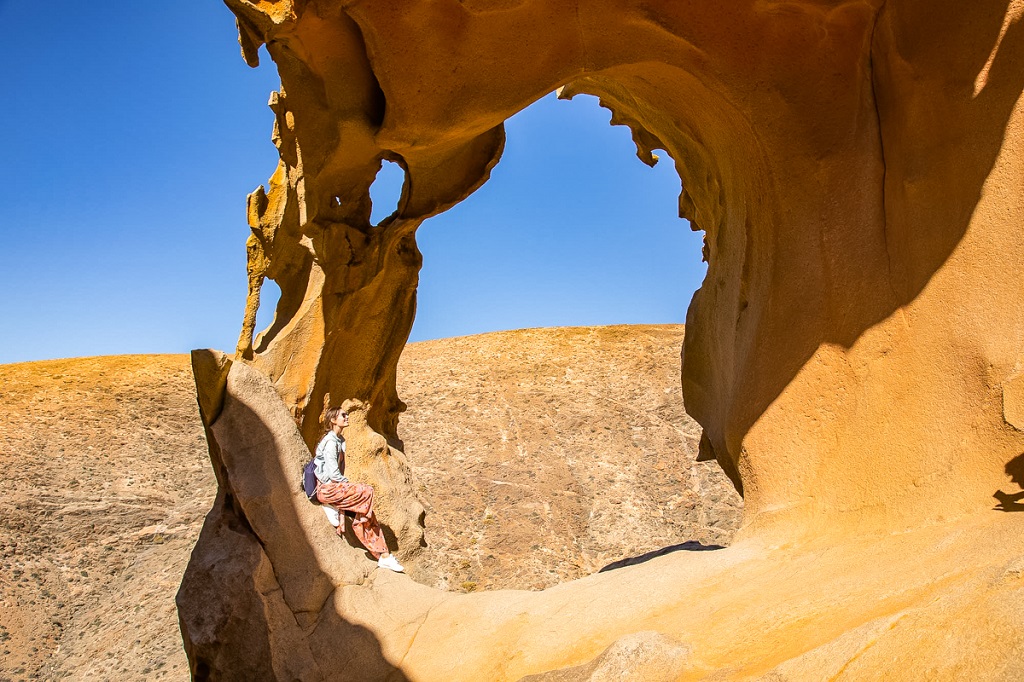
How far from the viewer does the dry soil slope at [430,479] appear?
9.44 m

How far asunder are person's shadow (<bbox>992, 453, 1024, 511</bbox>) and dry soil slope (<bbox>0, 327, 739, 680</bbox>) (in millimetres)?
5341

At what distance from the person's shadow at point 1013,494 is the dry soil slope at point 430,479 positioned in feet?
17.5

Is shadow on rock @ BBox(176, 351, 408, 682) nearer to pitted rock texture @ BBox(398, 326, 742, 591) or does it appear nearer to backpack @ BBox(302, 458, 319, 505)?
backpack @ BBox(302, 458, 319, 505)

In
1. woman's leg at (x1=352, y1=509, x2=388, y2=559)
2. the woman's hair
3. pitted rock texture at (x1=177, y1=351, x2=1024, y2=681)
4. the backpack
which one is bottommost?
pitted rock texture at (x1=177, y1=351, x2=1024, y2=681)

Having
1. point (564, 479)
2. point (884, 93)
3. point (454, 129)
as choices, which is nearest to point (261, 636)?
point (454, 129)

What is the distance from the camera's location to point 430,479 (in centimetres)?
1202

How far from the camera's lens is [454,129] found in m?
5.02

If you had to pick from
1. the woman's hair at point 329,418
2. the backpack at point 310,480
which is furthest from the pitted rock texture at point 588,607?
the woman's hair at point 329,418

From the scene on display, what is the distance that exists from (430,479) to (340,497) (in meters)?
6.56

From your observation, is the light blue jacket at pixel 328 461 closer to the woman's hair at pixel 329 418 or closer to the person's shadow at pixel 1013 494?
the woman's hair at pixel 329 418

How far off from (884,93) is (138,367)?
11.0m

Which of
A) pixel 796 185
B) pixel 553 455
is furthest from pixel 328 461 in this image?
pixel 553 455

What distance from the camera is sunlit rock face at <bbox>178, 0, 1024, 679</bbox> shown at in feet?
12.4

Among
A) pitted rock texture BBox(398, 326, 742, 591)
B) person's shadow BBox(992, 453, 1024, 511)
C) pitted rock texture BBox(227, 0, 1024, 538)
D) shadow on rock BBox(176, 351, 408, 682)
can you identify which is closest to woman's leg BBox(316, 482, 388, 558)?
shadow on rock BBox(176, 351, 408, 682)
